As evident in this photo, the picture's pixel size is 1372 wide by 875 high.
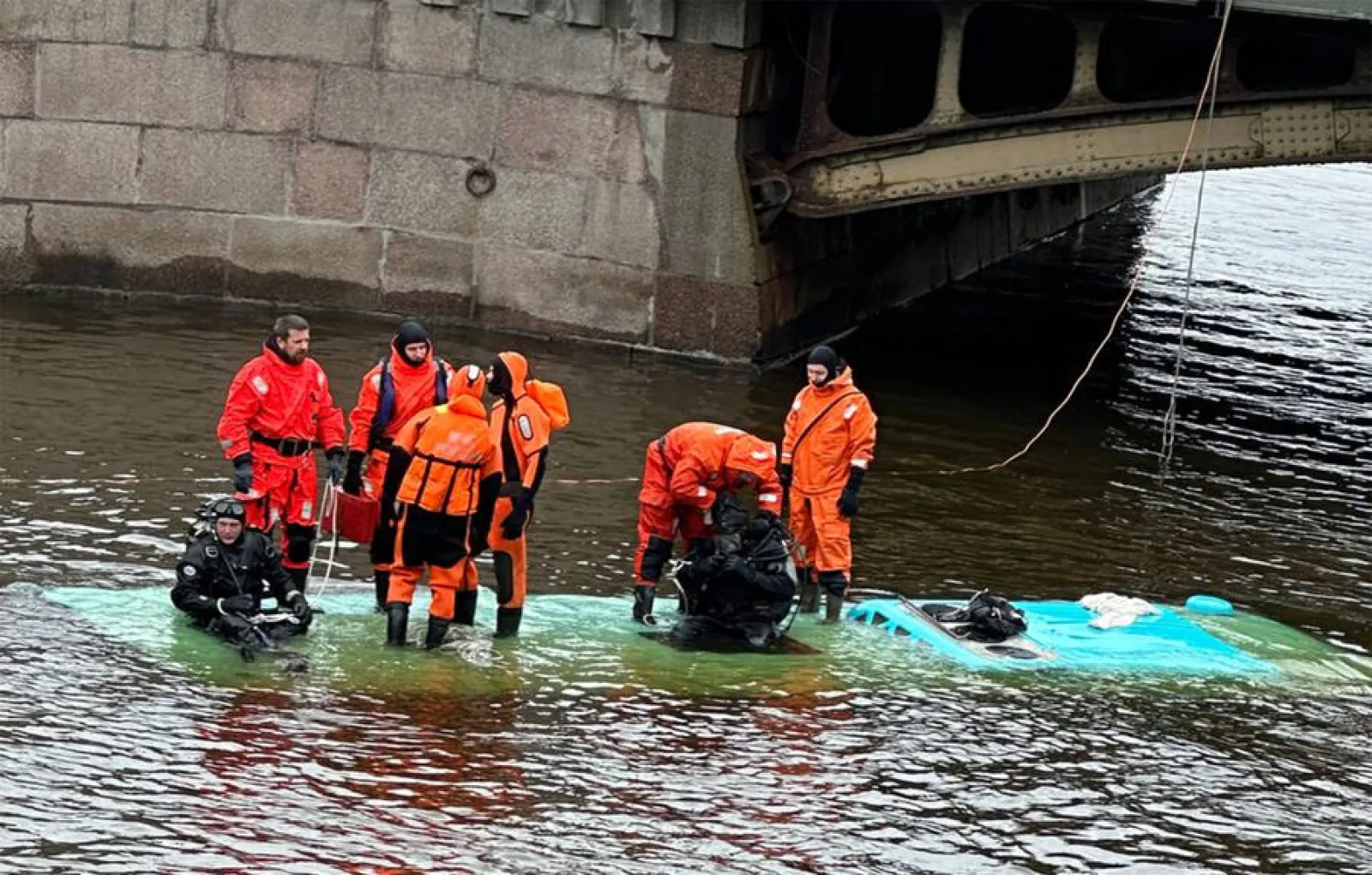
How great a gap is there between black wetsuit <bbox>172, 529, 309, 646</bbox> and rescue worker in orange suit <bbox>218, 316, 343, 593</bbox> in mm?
534

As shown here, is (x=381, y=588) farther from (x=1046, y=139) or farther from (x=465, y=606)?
(x=1046, y=139)

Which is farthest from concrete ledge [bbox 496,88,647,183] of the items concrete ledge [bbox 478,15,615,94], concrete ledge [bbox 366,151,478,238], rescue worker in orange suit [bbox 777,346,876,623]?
rescue worker in orange suit [bbox 777,346,876,623]

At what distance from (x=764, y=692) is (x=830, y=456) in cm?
204

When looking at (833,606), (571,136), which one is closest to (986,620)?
(833,606)

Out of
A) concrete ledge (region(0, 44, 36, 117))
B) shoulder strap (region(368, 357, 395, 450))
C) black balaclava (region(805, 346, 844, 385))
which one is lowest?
shoulder strap (region(368, 357, 395, 450))

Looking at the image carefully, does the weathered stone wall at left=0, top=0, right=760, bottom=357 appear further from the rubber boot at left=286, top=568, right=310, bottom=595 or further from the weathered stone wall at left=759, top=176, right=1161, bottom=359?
the rubber boot at left=286, top=568, right=310, bottom=595

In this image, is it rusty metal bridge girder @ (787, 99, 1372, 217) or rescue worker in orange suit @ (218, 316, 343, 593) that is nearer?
rescue worker in orange suit @ (218, 316, 343, 593)

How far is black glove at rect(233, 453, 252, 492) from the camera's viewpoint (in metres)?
13.1

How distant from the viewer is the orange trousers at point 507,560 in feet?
43.1

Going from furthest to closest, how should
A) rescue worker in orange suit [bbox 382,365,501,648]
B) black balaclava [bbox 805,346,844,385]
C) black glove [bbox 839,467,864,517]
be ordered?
black balaclava [bbox 805,346,844,385] < black glove [bbox 839,467,864,517] < rescue worker in orange suit [bbox 382,365,501,648]

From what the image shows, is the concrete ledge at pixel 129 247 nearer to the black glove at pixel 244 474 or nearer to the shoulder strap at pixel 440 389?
the shoulder strap at pixel 440 389

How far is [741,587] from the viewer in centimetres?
1362

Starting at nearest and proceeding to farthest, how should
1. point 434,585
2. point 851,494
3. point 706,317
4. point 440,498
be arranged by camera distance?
point 440,498 → point 434,585 → point 851,494 → point 706,317

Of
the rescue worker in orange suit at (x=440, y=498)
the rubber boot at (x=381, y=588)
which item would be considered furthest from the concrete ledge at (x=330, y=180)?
the rescue worker in orange suit at (x=440, y=498)
